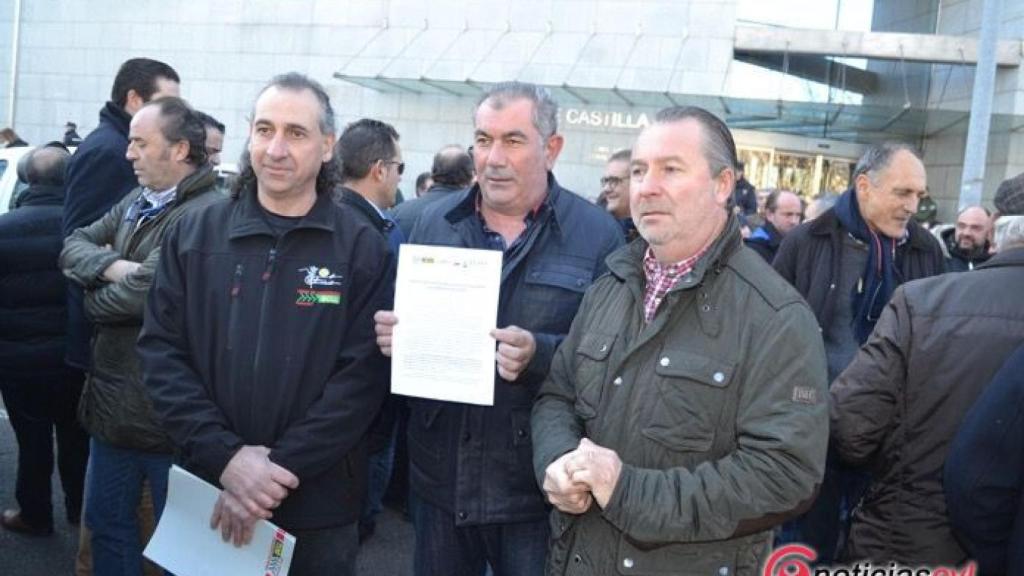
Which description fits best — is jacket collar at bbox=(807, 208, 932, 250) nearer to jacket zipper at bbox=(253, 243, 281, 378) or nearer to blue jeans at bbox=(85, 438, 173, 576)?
jacket zipper at bbox=(253, 243, 281, 378)

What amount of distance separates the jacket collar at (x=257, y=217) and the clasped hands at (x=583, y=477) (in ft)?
3.87

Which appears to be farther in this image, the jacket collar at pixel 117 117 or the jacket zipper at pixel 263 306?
the jacket collar at pixel 117 117

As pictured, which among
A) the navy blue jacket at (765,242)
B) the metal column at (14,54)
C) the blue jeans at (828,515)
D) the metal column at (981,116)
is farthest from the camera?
the metal column at (14,54)

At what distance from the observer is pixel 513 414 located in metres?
2.94

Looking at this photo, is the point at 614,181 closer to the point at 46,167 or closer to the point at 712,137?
the point at 46,167

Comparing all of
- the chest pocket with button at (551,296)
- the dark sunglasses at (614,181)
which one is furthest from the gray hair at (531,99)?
the dark sunglasses at (614,181)

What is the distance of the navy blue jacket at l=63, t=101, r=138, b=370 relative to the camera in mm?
4250

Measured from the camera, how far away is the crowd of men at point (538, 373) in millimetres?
2229

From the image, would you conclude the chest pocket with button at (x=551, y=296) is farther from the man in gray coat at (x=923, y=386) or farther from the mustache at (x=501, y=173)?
the man in gray coat at (x=923, y=386)

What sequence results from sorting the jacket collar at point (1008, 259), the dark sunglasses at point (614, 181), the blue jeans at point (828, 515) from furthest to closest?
the dark sunglasses at point (614, 181)
the blue jeans at point (828, 515)
the jacket collar at point (1008, 259)

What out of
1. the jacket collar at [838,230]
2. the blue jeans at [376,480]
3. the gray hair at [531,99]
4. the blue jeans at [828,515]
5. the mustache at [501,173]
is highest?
the gray hair at [531,99]

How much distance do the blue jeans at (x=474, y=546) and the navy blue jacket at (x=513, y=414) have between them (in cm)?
6

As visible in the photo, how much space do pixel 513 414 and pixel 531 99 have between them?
1108 mm

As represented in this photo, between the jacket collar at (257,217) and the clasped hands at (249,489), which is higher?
the jacket collar at (257,217)
